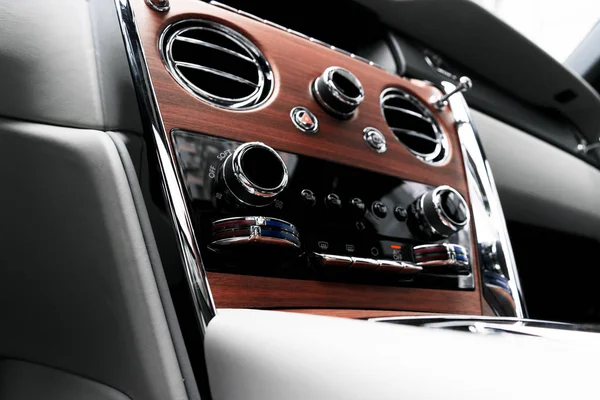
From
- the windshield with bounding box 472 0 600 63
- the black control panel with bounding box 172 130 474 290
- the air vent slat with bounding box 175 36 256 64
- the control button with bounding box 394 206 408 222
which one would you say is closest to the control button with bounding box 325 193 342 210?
the black control panel with bounding box 172 130 474 290

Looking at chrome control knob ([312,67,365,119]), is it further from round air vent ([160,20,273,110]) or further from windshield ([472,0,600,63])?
windshield ([472,0,600,63])

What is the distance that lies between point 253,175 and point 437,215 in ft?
0.99

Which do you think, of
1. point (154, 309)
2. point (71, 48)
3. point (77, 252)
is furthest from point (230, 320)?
point (71, 48)

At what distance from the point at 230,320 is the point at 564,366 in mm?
257

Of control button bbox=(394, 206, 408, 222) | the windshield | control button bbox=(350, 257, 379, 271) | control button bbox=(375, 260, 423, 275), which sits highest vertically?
the windshield

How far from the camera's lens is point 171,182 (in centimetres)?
49

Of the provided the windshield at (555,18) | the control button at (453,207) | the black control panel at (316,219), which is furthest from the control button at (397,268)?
the windshield at (555,18)

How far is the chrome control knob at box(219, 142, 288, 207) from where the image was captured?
525 mm

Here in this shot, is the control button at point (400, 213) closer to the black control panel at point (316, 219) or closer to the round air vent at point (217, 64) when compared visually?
the black control panel at point (316, 219)

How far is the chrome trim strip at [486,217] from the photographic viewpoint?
2.65 feet

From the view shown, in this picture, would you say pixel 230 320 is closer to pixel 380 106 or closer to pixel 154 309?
pixel 154 309

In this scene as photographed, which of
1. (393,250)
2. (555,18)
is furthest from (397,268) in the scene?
(555,18)

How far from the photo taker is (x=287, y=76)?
727mm

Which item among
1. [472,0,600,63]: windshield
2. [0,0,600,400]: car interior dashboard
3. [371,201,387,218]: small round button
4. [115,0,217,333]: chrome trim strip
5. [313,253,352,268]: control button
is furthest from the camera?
[472,0,600,63]: windshield
